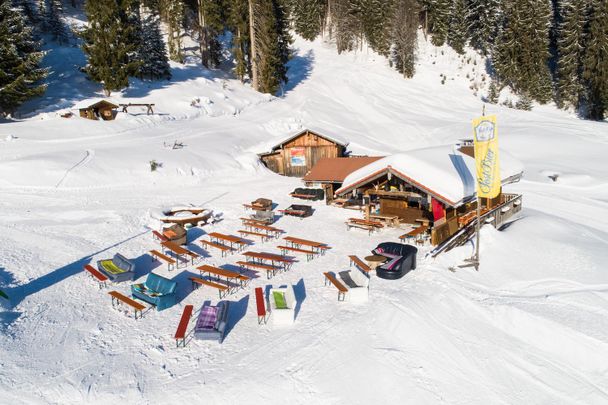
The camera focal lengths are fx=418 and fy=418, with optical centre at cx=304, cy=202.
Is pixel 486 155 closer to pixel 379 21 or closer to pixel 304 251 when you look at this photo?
pixel 304 251

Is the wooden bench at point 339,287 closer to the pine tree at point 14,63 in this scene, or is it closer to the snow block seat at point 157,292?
the snow block seat at point 157,292

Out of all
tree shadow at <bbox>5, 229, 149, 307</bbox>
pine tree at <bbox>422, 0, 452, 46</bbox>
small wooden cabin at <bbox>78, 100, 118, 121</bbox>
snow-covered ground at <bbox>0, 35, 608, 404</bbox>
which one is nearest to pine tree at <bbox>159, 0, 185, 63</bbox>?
small wooden cabin at <bbox>78, 100, 118, 121</bbox>

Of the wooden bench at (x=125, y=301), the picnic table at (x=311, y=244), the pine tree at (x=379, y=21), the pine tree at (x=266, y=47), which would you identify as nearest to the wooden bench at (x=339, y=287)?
the picnic table at (x=311, y=244)

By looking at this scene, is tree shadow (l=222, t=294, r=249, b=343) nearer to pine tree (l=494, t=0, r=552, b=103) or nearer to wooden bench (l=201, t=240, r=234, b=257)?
wooden bench (l=201, t=240, r=234, b=257)

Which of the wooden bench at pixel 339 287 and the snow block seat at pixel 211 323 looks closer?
the snow block seat at pixel 211 323

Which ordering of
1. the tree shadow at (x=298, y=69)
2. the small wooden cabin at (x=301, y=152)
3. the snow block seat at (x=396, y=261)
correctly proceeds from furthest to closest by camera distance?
the tree shadow at (x=298, y=69) < the small wooden cabin at (x=301, y=152) < the snow block seat at (x=396, y=261)

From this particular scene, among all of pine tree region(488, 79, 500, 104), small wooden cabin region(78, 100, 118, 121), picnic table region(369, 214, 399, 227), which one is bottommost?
picnic table region(369, 214, 399, 227)

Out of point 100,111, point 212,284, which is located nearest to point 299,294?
point 212,284

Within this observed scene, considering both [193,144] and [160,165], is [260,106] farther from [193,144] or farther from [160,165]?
[160,165]
